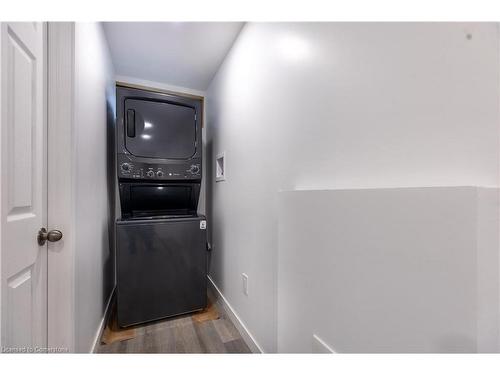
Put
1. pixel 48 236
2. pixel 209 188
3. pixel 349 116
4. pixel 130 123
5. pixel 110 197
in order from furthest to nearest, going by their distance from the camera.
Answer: pixel 209 188 → pixel 110 197 → pixel 130 123 → pixel 48 236 → pixel 349 116

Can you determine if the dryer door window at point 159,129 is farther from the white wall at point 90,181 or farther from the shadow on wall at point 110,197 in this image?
the shadow on wall at point 110,197

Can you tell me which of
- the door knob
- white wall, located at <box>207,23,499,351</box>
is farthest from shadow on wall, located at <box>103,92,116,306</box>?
white wall, located at <box>207,23,499,351</box>

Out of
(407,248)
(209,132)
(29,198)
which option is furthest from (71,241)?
(209,132)

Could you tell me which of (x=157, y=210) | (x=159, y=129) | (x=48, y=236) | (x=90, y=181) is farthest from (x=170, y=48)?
(x=48, y=236)

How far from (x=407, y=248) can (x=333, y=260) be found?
0.75 ft

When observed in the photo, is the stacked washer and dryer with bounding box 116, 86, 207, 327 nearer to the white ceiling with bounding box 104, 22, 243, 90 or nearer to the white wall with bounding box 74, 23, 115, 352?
the white wall with bounding box 74, 23, 115, 352

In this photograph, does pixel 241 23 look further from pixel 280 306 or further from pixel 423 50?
pixel 280 306

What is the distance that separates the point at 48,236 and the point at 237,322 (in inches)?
48.5

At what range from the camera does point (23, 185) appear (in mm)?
708

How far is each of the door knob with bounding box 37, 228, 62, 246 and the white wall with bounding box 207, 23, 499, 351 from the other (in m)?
0.93

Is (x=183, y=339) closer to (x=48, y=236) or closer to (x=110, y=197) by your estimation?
(x=48, y=236)

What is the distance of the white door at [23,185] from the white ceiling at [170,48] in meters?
0.79

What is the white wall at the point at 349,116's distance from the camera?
0.45m

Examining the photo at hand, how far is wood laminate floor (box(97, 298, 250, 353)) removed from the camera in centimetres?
128
